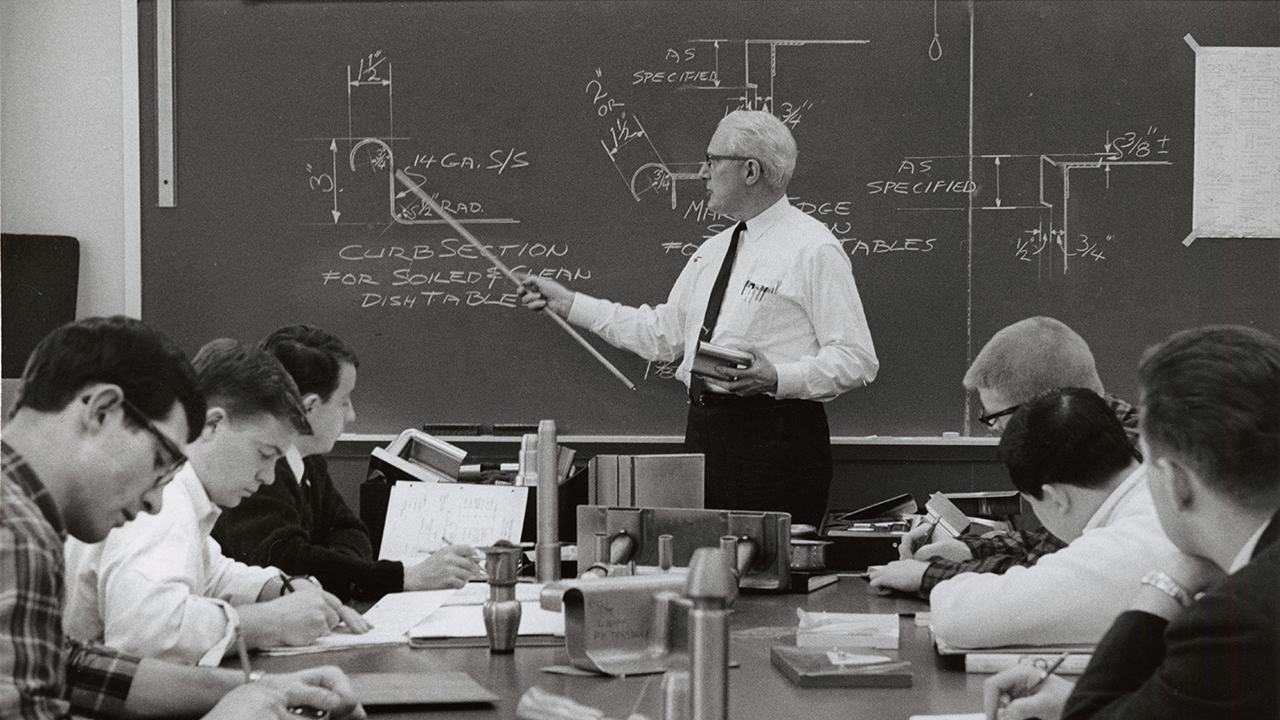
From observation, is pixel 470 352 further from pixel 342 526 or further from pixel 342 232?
pixel 342 526

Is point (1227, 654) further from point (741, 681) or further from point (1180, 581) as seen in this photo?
point (741, 681)

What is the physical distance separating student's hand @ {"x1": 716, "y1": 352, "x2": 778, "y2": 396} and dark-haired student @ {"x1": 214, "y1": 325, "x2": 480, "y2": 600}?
1.08m

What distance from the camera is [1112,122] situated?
4.41 metres

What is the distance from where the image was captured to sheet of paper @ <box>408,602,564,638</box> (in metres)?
2.33

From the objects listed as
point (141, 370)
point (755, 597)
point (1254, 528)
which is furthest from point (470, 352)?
point (1254, 528)

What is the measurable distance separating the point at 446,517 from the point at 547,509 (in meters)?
0.49

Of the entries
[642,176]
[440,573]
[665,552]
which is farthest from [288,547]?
[642,176]

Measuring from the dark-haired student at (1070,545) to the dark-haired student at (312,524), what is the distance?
1.14m

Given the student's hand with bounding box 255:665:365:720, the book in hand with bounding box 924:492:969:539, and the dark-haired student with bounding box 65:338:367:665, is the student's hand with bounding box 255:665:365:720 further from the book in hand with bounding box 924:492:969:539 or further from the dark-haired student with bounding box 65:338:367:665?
the book in hand with bounding box 924:492:969:539

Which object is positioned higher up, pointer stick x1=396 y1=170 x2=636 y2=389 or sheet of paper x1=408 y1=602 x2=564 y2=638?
pointer stick x1=396 y1=170 x2=636 y2=389

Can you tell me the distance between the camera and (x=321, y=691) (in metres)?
1.73

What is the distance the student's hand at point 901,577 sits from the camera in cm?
275

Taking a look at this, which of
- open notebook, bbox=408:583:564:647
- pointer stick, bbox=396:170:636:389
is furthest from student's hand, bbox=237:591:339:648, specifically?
pointer stick, bbox=396:170:636:389

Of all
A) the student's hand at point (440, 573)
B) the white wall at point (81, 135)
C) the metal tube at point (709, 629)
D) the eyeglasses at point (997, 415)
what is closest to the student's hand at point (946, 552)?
the eyeglasses at point (997, 415)
